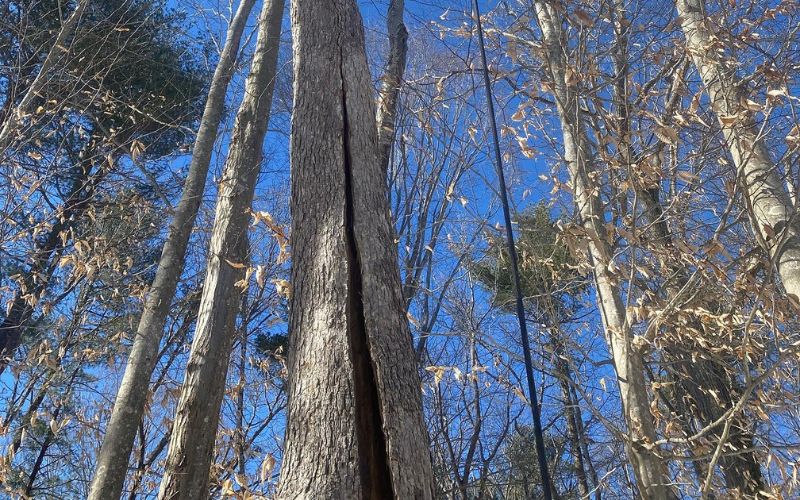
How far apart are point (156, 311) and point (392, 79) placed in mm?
2065

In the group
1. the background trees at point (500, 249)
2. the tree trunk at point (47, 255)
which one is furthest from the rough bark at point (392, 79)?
the tree trunk at point (47, 255)

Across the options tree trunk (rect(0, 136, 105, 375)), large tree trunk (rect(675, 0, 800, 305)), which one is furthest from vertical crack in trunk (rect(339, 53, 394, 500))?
tree trunk (rect(0, 136, 105, 375))

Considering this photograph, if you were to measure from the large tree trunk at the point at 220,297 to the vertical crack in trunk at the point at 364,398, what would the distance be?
121cm

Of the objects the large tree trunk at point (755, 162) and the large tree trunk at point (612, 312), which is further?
the large tree trunk at point (755, 162)

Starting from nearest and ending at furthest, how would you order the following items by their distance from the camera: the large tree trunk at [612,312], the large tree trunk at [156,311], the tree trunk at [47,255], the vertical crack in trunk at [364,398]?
the vertical crack in trunk at [364,398]
the large tree trunk at [612,312]
the large tree trunk at [156,311]
the tree trunk at [47,255]

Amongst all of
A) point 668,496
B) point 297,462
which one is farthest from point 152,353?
point 668,496

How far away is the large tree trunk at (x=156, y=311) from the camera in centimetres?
337

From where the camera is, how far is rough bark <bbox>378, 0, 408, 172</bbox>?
3.93 meters

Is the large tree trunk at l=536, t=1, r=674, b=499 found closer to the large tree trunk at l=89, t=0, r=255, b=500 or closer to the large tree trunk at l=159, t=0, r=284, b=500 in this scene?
the large tree trunk at l=159, t=0, r=284, b=500

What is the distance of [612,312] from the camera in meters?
2.93

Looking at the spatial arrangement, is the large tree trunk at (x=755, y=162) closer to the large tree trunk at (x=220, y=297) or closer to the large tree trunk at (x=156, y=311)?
the large tree trunk at (x=220, y=297)

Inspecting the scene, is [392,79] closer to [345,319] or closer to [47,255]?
[345,319]

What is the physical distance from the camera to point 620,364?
9.21 feet

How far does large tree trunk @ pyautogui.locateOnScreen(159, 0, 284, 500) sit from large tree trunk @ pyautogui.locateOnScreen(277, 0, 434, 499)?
98 centimetres
